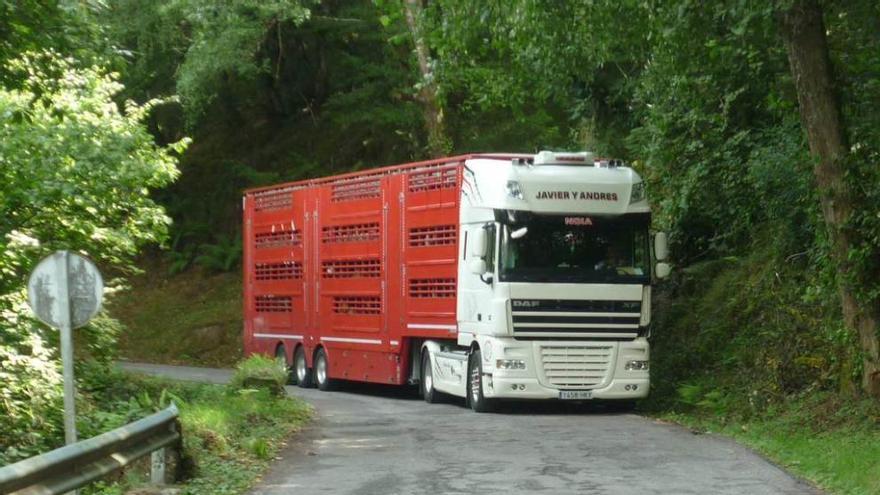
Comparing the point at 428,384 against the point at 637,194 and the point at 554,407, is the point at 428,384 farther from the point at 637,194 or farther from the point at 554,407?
the point at 637,194

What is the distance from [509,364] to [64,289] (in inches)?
395

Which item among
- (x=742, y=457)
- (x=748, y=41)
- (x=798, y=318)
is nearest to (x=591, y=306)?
(x=798, y=318)

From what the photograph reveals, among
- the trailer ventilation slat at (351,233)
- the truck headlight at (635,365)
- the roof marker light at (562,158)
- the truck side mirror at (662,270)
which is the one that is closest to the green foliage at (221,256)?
the trailer ventilation slat at (351,233)

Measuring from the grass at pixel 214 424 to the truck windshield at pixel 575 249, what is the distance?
3.74 m

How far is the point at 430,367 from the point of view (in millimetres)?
25188

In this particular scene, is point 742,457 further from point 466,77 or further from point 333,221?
point 333,221

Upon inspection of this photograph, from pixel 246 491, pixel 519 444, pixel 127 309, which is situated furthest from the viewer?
pixel 127 309

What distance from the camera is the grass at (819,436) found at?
13969 mm

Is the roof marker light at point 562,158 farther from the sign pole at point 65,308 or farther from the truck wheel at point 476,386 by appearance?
the sign pole at point 65,308

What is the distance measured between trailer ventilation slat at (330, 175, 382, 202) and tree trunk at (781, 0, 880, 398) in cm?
1024

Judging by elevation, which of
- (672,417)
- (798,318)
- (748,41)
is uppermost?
(748,41)

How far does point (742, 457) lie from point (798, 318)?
5.75 meters

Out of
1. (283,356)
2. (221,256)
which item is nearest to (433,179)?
(283,356)

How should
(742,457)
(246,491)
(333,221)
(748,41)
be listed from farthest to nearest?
(333,221), (748,41), (742,457), (246,491)
